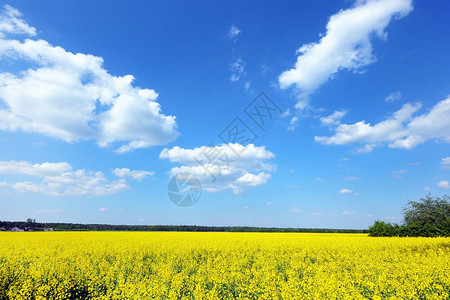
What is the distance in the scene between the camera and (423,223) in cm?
3788

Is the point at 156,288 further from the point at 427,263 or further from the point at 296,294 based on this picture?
the point at 427,263

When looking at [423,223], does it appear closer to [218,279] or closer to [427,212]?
[427,212]

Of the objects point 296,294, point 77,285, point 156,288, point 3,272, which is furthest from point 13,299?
point 296,294

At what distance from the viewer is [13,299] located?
293 inches

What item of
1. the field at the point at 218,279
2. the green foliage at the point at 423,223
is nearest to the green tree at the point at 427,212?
the green foliage at the point at 423,223

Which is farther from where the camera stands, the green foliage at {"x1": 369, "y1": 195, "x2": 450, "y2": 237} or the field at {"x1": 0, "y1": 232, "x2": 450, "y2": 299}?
Result: the green foliage at {"x1": 369, "y1": 195, "x2": 450, "y2": 237}

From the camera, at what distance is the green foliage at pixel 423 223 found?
28688mm

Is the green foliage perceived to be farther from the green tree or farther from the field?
the field

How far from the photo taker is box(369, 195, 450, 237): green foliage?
28688 mm

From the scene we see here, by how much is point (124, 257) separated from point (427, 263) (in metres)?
14.7

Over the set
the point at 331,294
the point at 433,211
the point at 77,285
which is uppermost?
the point at 433,211

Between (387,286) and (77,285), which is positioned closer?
(387,286)

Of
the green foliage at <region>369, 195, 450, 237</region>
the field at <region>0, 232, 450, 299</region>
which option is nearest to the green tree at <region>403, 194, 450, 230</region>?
the green foliage at <region>369, 195, 450, 237</region>

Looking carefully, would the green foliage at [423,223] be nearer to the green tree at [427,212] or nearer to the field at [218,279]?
the green tree at [427,212]
